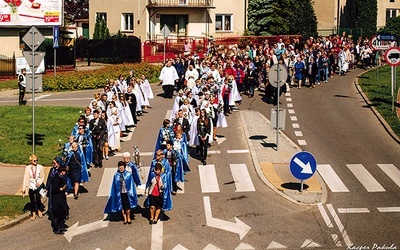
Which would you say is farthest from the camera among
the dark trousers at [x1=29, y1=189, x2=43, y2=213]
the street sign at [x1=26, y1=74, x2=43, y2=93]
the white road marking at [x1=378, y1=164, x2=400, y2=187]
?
the street sign at [x1=26, y1=74, x2=43, y2=93]

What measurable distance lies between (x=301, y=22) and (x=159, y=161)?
4037 cm

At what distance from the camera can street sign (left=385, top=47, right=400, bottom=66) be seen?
29672 millimetres

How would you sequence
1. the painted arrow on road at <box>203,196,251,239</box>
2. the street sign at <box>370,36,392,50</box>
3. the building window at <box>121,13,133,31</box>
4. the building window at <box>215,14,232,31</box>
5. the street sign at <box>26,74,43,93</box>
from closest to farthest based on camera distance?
the painted arrow on road at <box>203,196,251,239</box> → the street sign at <box>26,74,43,93</box> → the street sign at <box>370,36,392,50</box> → the building window at <box>121,13,133,31</box> → the building window at <box>215,14,232,31</box>

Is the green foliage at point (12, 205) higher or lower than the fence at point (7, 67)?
lower

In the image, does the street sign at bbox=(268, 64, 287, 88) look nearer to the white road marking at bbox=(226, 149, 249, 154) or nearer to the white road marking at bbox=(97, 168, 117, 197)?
the white road marking at bbox=(226, 149, 249, 154)

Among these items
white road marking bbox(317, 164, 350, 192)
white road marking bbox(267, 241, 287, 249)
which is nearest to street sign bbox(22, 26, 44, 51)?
white road marking bbox(317, 164, 350, 192)

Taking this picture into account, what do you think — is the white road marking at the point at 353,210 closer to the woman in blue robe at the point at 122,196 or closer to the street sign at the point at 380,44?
the woman in blue robe at the point at 122,196

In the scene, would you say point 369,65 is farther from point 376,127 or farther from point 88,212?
point 88,212

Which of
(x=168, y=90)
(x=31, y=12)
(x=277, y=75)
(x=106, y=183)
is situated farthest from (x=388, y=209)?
(x=31, y=12)

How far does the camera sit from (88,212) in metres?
19.4

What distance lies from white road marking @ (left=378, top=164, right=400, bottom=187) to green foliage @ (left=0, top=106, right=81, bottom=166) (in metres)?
10.1

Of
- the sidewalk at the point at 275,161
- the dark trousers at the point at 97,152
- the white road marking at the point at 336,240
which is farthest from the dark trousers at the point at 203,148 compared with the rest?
the white road marking at the point at 336,240

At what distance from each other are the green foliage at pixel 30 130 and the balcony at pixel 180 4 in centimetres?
2380

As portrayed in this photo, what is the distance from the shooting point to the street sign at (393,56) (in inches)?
1168
